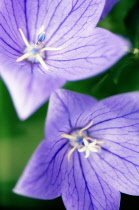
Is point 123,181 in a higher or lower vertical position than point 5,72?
lower

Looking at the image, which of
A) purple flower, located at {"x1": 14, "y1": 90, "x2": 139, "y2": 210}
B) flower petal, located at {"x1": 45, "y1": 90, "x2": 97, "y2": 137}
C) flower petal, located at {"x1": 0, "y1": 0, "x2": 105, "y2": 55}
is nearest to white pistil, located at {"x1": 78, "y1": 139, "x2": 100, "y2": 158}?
purple flower, located at {"x1": 14, "y1": 90, "x2": 139, "y2": 210}

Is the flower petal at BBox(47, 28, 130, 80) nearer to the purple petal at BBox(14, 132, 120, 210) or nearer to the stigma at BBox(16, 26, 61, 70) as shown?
the stigma at BBox(16, 26, 61, 70)

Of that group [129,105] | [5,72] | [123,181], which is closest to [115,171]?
[123,181]

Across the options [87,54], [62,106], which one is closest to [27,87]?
[62,106]

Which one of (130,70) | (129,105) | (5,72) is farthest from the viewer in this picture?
(130,70)

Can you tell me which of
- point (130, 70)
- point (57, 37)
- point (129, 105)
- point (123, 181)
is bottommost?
point (123, 181)

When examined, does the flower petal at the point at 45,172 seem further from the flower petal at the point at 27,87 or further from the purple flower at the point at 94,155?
the flower petal at the point at 27,87

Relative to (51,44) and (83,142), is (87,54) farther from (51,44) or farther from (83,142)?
(83,142)

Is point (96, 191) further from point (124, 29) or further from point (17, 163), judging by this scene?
point (124, 29)
